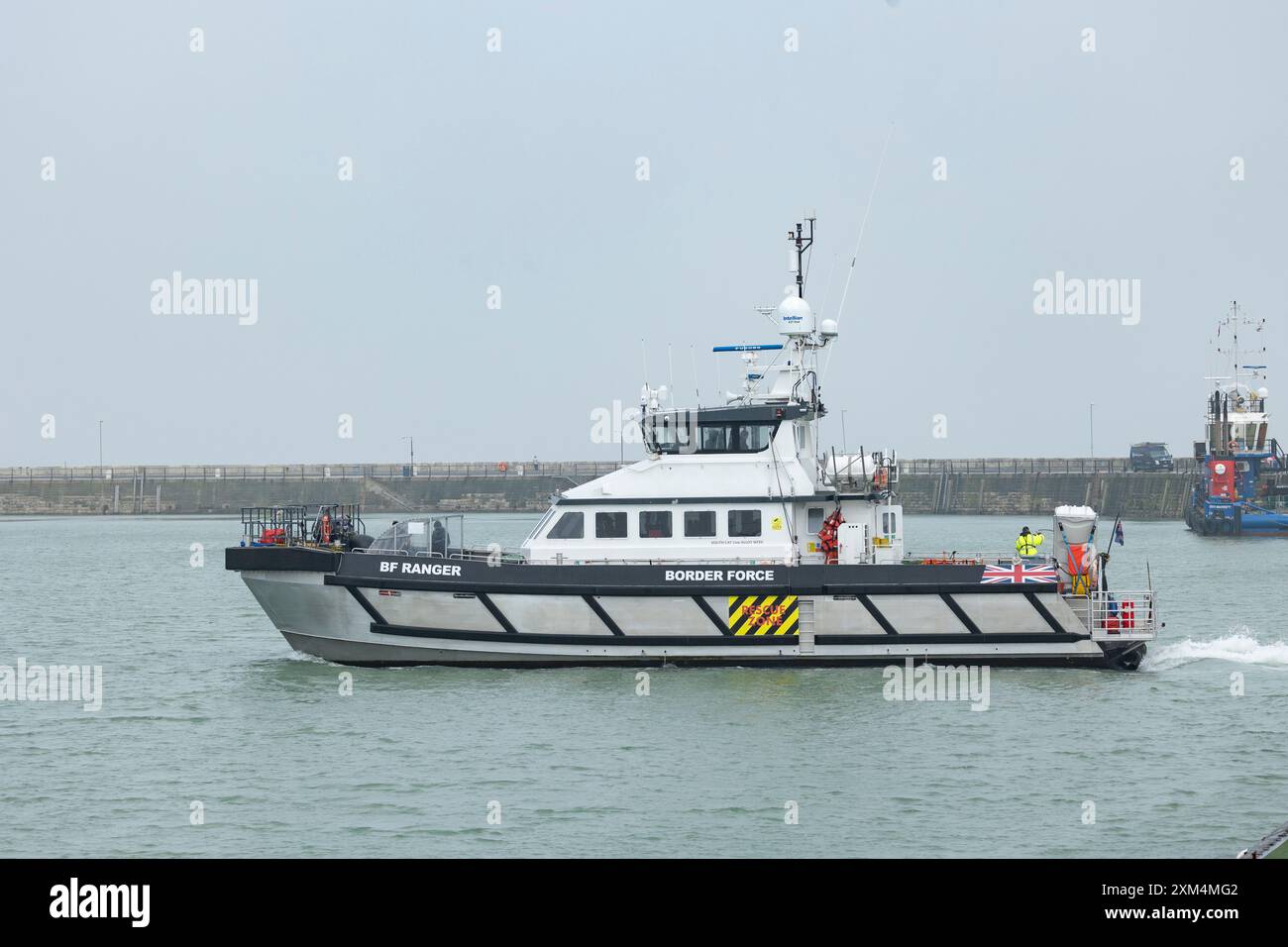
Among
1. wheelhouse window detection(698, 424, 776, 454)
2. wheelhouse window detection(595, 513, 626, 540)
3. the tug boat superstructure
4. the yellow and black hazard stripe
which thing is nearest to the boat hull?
the yellow and black hazard stripe

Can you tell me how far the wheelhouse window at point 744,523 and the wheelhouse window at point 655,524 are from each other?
41.0 inches

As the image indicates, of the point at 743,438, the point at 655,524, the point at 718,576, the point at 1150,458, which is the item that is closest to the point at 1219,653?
the point at 743,438

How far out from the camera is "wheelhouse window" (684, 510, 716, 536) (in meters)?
23.8

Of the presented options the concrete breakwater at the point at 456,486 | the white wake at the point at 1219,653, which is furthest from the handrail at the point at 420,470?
the white wake at the point at 1219,653

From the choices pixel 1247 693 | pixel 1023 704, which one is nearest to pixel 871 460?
pixel 1023 704

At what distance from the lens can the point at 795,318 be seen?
81.8ft

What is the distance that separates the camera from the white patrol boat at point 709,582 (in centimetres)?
2277

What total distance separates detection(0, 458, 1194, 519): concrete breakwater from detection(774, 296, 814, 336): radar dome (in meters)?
65.6

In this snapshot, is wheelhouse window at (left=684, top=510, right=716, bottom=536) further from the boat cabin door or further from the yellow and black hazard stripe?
the boat cabin door

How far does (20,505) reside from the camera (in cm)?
11006

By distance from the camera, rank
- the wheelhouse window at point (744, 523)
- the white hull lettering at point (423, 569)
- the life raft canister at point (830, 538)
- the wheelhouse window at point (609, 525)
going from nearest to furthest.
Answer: the white hull lettering at point (423, 569), the life raft canister at point (830, 538), the wheelhouse window at point (744, 523), the wheelhouse window at point (609, 525)

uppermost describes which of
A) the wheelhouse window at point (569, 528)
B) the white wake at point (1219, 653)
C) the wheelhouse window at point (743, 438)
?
the wheelhouse window at point (743, 438)

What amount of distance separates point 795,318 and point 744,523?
3.80 m

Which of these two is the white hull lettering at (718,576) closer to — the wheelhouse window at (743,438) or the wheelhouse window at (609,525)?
the wheelhouse window at (609,525)
